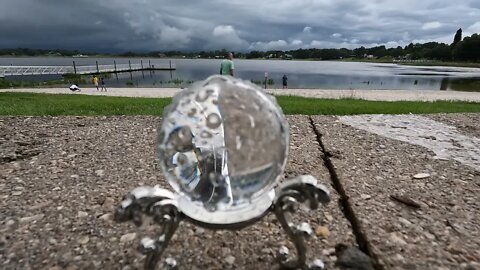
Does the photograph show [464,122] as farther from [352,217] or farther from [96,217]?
[96,217]

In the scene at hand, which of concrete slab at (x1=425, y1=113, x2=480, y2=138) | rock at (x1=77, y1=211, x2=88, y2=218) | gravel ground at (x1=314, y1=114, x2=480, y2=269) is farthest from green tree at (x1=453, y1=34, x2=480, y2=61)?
rock at (x1=77, y1=211, x2=88, y2=218)

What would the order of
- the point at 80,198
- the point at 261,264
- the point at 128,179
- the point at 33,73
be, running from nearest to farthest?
1. the point at 261,264
2. the point at 80,198
3. the point at 128,179
4. the point at 33,73

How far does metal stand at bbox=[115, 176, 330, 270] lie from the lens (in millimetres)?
1740

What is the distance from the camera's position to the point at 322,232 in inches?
101

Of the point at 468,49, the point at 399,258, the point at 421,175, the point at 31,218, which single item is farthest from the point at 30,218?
the point at 468,49

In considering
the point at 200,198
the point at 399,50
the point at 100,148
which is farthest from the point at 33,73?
the point at 399,50

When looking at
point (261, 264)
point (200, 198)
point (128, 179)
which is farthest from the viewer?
point (128, 179)

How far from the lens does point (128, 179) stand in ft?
11.9

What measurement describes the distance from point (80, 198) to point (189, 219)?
1841 millimetres

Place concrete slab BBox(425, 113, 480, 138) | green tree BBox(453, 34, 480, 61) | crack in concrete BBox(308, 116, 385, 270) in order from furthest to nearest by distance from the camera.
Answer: green tree BBox(453, 34, 480, 61) → concrete slab BBox(425, 113, 480, 138) → crack in concrete BBox(308, 116, 385, 270)

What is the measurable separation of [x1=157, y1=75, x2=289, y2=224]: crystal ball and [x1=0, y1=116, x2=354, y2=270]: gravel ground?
56 cm

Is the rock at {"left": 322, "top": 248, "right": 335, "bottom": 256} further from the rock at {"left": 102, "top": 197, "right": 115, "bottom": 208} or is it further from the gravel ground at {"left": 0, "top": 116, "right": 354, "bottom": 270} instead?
the rock at {"left": 102, "top": 197, "right": 115, "bottom": 208}

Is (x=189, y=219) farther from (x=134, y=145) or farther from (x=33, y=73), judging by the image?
(x=33, y=73)

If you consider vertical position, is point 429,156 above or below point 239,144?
below
